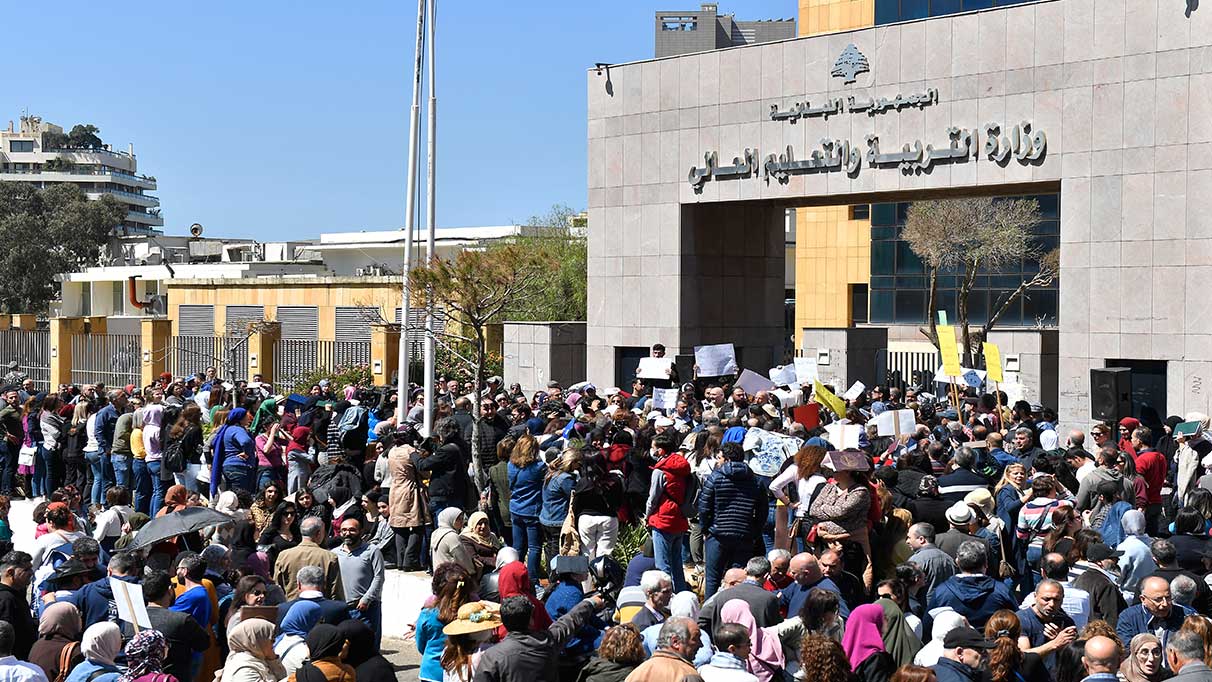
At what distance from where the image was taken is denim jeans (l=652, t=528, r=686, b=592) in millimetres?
12734

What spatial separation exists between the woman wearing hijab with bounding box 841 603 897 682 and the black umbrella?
521 centimetres

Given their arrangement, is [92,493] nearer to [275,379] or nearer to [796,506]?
[796,506]

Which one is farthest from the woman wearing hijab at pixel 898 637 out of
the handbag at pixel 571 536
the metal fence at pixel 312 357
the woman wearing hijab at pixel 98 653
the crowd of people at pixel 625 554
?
the metal fence at pixel 312 357

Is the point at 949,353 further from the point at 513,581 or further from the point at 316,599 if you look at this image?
the point at 316,599

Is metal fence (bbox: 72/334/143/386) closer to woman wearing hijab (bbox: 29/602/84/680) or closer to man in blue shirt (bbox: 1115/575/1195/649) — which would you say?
woman wearing hijab (bbox: 29/602/84/680)

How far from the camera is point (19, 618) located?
8969 millimetres

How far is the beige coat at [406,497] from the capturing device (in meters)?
13.9

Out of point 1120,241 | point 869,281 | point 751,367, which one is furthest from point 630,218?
point 869,281

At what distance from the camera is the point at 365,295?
39844 mm

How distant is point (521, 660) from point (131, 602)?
258 cm

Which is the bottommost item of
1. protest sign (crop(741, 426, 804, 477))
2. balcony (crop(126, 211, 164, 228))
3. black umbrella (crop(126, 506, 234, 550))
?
black umbrella (crop(126, 506, 234, 550))

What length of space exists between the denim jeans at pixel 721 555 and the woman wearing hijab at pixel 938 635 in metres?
3.62

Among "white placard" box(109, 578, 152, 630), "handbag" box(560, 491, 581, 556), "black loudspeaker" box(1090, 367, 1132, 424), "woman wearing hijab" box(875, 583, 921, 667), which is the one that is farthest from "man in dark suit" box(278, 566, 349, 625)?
"black loudspeaker" box(1090, 367, 1132, 424)

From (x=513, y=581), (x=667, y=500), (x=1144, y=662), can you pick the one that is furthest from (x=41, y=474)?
(x=1144, y=662)
